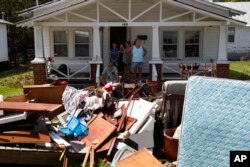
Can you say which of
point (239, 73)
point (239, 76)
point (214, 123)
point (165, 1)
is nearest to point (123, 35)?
point (165, 1)

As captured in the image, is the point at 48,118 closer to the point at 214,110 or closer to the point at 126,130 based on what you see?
the point at 126,130

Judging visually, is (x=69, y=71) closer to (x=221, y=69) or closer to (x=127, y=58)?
(x=127, y=58)

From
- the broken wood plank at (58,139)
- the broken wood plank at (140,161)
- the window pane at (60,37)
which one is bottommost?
the broken wood plank at (140,161)

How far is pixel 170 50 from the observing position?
16719 millimetres

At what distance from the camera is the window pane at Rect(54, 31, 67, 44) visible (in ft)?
54.4

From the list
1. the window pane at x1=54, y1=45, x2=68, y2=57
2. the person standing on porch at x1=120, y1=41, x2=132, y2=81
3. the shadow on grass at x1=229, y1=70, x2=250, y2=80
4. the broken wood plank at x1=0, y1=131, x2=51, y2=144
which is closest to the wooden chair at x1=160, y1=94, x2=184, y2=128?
the broken wood plank at x1=0, y1=131, x2=51, y2=144

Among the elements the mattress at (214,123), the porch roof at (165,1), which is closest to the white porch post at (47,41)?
the porch roof at (165,1)

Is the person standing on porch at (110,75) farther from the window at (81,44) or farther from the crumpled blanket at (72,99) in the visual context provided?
the window at (81,44)

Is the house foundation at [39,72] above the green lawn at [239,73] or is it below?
above

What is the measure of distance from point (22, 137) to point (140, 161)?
88.0 inches

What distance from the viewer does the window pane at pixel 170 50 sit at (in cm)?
1669

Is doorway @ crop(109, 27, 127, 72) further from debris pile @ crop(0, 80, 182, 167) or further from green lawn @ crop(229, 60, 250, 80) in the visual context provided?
debris pile @ crop(0, 80, 182, 167)

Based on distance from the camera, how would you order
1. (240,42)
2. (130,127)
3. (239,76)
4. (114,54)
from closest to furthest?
(130,127) < (114,54) < (239,76) < (240,42)

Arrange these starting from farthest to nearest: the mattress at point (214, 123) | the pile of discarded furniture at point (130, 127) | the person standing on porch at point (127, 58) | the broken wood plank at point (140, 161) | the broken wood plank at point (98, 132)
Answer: the person standing on porch at point (127, 58) → the broken wood plank at point (98, 132) → the broken wood plank at point (140, 161) → the pile of discarded furniture at point (130, 127) → the mattress at point (214, 123)
